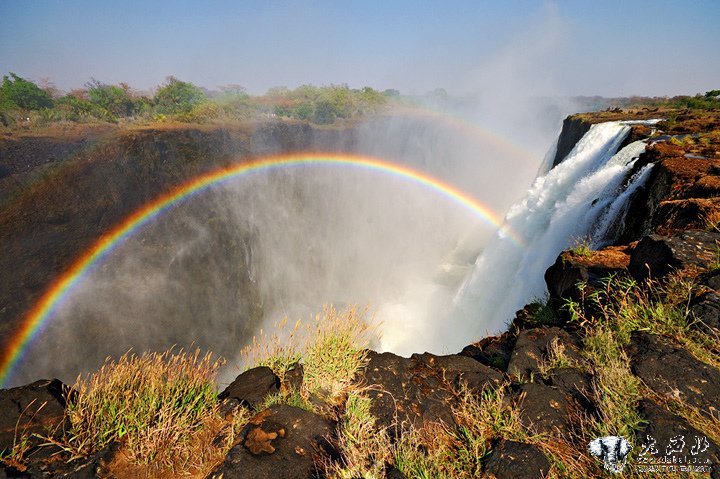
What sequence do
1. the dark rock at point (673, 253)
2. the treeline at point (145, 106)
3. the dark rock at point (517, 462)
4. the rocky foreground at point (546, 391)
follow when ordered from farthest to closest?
the treeline at point (145, 106) < the dark rock at point (673, 253) < the rocky foreground at point (546, 391) < the dark rock at point (517, 462)

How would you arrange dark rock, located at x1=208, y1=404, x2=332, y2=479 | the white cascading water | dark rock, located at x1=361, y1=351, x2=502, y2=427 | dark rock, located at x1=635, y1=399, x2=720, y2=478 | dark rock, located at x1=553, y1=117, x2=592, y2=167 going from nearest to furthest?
dark rock, located at x1=635, y1=399, x2=720, y2=478 → dark rock, located at x1=208, y1=404, x2=332, y2=479 → dark rock, located at x1=361, y1=351, x2=502, y2=427 → the white cascading water → dark rock, located at x1=553, y1=117, x2=592, y2=167

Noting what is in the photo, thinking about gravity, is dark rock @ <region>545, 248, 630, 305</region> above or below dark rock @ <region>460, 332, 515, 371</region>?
above

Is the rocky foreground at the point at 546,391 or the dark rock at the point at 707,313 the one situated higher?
the dark rock at the point at 707,313

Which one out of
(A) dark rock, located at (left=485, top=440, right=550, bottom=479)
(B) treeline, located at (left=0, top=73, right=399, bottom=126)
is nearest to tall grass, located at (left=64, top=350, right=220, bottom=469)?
(A) dark rock, located at (left=485, top=440, right=550, bottom=479)

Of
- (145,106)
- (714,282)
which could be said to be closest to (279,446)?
(714,282)

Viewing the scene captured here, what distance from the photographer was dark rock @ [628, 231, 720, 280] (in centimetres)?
331

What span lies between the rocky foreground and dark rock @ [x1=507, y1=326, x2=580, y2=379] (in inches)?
0.6

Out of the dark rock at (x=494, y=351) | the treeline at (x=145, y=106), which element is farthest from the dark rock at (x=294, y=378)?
the treeline at (x=145, y=106)

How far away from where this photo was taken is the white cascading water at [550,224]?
6855 millimetres

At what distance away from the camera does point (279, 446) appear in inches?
90.3

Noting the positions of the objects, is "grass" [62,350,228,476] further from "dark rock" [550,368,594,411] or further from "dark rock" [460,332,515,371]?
"dark rock" [460,332,515,371]

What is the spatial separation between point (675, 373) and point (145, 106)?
4049cm

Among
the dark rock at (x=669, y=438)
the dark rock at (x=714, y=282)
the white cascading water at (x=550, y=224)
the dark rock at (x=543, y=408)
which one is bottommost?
the white cascading water at (x=550, y=224)

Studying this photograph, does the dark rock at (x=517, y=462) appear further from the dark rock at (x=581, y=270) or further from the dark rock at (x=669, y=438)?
the dark rock at (x=581, y=270)
